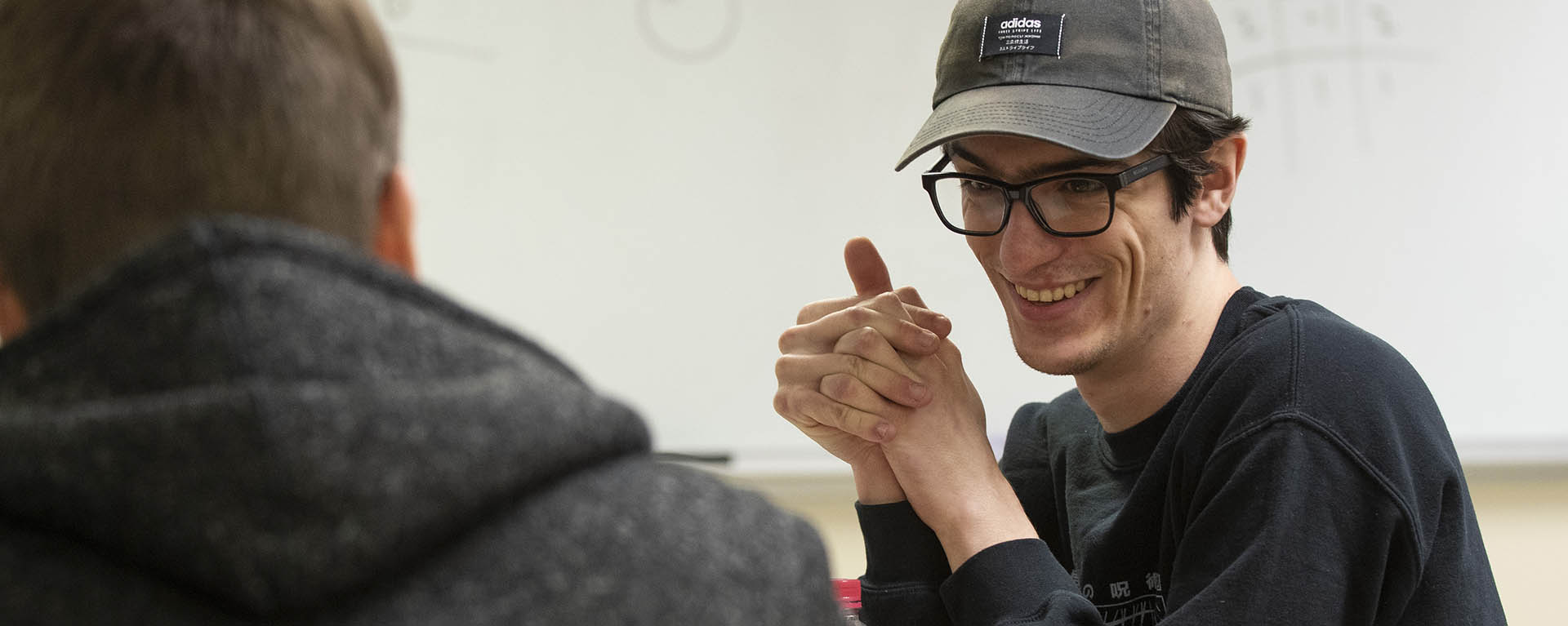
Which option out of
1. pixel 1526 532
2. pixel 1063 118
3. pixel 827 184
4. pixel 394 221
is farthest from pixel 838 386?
pixel 1526 532

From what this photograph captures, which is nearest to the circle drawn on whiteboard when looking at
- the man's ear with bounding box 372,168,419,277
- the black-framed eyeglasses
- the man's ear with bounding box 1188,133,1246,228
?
the black-framed eyeglasses

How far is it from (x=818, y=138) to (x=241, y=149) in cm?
183

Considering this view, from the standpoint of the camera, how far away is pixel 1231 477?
3.30 ft

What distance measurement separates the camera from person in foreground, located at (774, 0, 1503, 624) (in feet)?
3.24

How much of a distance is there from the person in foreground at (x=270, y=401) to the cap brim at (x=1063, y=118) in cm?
70

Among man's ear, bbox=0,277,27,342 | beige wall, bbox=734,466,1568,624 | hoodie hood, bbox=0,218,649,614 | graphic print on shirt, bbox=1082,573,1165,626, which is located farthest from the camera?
beige wall, bbox=734,466,1568,624

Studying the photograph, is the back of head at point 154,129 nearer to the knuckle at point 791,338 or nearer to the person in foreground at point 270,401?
the person in foreground at point 270,401

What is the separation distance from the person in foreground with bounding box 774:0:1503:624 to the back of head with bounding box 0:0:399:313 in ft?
2.39

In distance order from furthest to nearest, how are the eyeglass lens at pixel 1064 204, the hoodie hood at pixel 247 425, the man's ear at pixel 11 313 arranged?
1. the eyeglass lens at pixel 1064 204
2. the man's ear at pixel 11 313
3. the hoodie hood at pixel 247 425

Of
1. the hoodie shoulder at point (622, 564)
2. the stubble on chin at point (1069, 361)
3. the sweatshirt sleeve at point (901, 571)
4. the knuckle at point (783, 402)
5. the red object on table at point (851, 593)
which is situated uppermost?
the hoodie shoulder at point (622, 564)

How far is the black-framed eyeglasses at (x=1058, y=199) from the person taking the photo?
4.05 ft

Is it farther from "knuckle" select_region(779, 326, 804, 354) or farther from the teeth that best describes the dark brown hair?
"knuckle" select_region(779, 326, 804, 354)

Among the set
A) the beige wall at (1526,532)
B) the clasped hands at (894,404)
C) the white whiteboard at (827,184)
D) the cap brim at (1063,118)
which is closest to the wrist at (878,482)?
the clasped hands at (894,404)

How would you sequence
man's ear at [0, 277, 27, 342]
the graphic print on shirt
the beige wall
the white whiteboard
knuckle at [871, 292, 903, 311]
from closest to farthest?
man's ear at [0, 277, 27, 342] < the graphic print on shirt < knuckle at [871, 292, 903, 311] < the white whiteboard < the beige wall
